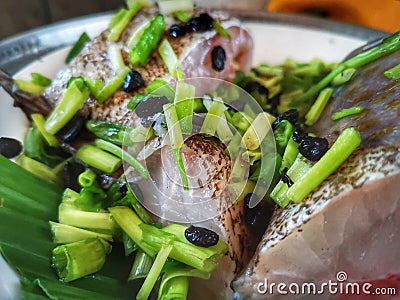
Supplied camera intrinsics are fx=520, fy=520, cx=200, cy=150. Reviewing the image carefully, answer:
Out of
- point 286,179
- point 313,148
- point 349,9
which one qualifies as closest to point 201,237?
point 286,179

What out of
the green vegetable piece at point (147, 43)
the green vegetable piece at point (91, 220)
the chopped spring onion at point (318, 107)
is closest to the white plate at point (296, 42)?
the green vegetable piece at point (147, 43)

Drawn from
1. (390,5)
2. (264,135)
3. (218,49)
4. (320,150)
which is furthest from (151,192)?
(390,5)

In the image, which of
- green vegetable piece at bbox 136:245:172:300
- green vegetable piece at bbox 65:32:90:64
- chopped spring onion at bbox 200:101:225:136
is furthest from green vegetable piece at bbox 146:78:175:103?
green vegetable piece at bbox 65:32:90:64

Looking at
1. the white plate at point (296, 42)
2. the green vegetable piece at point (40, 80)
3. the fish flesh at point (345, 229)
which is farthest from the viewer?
the white plate at point (296, 42)

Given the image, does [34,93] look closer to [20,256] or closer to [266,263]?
[20,256]

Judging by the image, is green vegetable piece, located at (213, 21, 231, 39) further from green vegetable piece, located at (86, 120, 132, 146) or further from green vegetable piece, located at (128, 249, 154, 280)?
green vegetable piece, located at (128, 249, 154, 280)

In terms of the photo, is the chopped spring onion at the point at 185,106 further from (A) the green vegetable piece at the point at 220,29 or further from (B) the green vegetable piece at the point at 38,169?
(B) the green vegetable piece at the point at 38,169

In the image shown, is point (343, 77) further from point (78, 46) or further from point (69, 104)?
point (78, 46)
